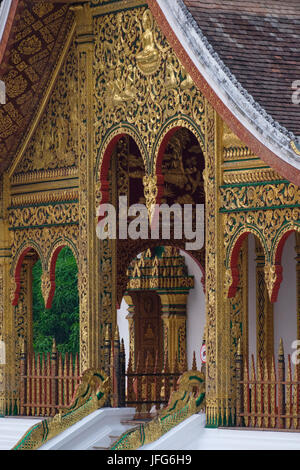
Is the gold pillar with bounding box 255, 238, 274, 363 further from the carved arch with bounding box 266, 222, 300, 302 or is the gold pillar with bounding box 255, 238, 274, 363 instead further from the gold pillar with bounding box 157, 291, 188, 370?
the carved arch with bounding box 266, 222, 300, 302

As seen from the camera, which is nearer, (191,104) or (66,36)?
(191,104)

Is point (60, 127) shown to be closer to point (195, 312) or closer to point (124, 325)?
point (195, 312)

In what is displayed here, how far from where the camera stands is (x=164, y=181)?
17172mm

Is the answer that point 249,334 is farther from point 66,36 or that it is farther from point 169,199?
point 66,36

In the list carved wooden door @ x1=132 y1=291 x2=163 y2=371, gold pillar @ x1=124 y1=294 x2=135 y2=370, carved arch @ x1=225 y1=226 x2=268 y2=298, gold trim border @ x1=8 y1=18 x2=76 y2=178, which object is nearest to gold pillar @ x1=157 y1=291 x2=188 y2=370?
carved wooden door @ x1=132 y1=291 x2=163 y2=371

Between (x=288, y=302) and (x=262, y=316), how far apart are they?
337 mm

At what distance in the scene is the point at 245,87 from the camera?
14.0 m

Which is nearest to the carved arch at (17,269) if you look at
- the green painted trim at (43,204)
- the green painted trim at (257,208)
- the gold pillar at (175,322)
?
the green painted trim at (43,204)

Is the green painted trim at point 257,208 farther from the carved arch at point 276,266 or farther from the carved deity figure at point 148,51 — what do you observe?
the carved deity figure at point 148,51

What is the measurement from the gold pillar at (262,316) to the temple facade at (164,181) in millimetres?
10

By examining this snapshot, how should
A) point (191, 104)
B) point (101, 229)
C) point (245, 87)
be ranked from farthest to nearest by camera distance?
point (101, 229), point (191, 104), point (245, 87)

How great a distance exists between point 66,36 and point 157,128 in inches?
76.0

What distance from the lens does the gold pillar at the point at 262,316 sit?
17.0 metres

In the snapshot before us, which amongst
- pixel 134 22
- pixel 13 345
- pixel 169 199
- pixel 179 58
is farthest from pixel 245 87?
pixel 13 345
